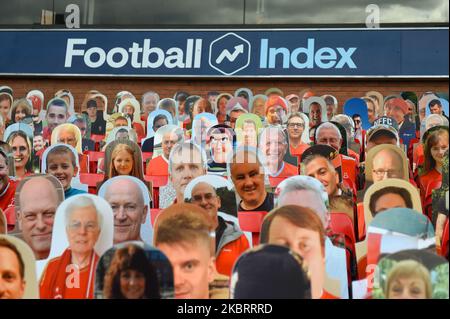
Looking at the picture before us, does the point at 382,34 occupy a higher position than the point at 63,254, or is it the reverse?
the point at 382,34

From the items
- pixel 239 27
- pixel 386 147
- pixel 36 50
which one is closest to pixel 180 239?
pixel 386 147

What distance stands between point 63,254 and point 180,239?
2.74 ft

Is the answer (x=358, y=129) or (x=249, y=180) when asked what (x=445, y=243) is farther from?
(x=358, y=129)

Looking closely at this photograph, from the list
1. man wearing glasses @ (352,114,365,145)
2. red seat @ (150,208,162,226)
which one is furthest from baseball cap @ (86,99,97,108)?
red seat @ (150,208,162,226)

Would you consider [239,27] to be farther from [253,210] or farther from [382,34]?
[253,210]

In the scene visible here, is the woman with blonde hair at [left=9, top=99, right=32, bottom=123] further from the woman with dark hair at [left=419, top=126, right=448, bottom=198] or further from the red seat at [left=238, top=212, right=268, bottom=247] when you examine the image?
the woman with dark hair at [left=419, top=126, right=448, bottom=198]

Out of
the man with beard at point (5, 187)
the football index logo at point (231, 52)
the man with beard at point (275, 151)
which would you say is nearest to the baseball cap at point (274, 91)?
the football index logo at point (231, 52)

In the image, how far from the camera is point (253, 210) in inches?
221

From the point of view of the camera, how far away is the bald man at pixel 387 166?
5.96 metres

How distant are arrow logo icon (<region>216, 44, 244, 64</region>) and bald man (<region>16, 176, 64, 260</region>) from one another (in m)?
5.99

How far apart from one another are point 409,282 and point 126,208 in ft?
6.68

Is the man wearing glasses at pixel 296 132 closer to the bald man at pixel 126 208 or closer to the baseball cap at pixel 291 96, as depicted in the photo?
the bald man at pixel 126 208

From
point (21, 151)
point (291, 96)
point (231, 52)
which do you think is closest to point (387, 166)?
point (21, 151)

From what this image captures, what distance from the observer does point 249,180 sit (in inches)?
229
